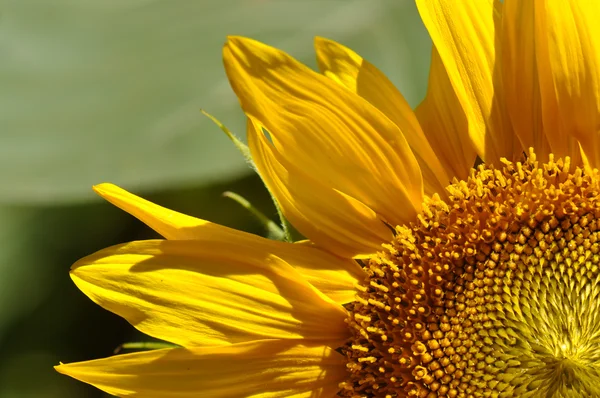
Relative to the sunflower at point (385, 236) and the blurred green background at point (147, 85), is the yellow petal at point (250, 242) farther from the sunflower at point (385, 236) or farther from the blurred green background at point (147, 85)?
the blurred green background at point (147, 85)

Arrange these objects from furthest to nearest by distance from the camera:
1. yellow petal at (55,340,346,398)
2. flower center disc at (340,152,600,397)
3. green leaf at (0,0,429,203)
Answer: green leaf at (0,0,429,203), yellow petal at (55,340,346,398), flower center disc at (340,152,600,397)

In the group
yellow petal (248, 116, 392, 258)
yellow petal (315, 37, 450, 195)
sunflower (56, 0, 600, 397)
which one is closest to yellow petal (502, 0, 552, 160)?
sunflower (56, 0, 600, 397)

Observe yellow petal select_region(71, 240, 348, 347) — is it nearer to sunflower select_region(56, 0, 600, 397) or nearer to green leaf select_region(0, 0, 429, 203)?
sunflower select_region(56, 0, 600, 397)

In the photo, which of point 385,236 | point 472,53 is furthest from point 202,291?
point 472,53

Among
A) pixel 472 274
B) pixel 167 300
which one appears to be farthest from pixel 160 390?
pixel 472 274

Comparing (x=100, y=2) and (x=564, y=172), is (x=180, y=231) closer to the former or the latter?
(x=564, y=172)

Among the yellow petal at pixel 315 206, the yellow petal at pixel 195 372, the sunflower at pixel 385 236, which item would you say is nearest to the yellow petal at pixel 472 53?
the sunflower at pixel 385 236
